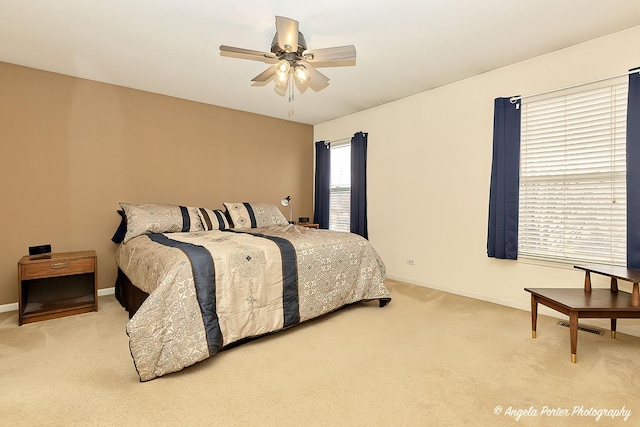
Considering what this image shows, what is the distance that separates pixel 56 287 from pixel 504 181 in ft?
15.6

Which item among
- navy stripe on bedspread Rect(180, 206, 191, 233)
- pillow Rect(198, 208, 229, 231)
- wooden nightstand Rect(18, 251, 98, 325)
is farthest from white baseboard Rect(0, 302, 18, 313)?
pillow Rect(198, 208, 229, 231)

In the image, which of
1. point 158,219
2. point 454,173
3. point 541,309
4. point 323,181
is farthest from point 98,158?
point 541,309

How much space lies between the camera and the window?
5137 millimetres

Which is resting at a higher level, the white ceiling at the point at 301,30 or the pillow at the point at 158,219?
the white ceiling at the point at 301,30

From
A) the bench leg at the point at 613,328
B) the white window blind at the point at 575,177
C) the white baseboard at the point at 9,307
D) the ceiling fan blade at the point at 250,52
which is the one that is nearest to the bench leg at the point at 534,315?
the bench leg at the point at 613,328

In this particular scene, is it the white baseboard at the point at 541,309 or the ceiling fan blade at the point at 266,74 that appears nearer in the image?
the white baseboard at the point at 541,309

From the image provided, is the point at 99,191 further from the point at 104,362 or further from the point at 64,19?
the point at 104,362

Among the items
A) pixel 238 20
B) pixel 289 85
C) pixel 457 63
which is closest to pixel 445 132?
pixel 457 63

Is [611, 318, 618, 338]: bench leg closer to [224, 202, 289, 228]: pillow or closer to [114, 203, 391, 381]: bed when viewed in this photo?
[114, 203, 391, 381]: bed

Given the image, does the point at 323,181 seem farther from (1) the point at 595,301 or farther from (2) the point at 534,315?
(1) the point at 595,301

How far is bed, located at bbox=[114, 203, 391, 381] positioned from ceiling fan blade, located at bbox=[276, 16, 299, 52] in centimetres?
151

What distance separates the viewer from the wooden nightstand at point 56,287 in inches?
112

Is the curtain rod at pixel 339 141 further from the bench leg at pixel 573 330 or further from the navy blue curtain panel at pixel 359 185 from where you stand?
the bench leg at pixel 573 330

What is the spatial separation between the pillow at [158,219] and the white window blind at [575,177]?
353cm
